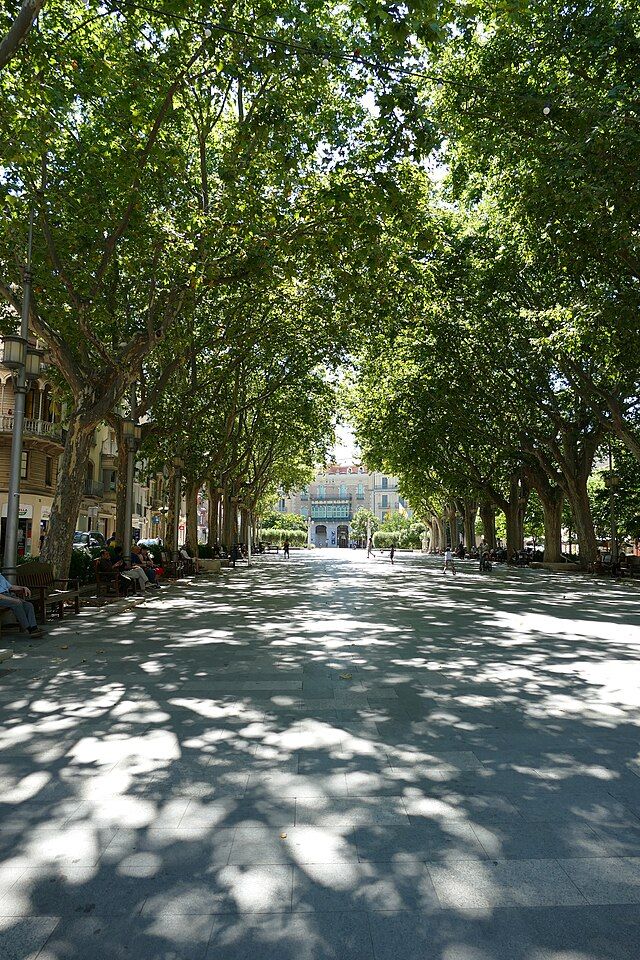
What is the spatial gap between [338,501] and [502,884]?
11839 cm

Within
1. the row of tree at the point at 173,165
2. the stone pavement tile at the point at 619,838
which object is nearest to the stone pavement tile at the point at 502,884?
the stone pavement tile at the point at 619,838

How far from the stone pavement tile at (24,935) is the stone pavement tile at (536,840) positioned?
2029 mm

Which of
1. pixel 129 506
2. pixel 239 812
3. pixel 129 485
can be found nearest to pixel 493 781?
pixel 239 812

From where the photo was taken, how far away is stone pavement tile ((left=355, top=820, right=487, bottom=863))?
11.0 ft

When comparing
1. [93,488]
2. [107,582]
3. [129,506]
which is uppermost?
[93,488]

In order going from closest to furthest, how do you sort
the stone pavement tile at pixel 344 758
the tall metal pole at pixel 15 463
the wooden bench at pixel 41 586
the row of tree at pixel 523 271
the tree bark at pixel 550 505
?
the stone pavement tile at pixel 344 758
the tall metal pole at pixel 15 463
the wooden bench at pixel 41 586
the row of tree at pixel 523 271
the tree bark at pixel 550 505

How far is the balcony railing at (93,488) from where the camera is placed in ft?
135

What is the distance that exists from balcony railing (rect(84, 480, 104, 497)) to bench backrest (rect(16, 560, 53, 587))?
96.3 ft

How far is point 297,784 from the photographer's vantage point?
4.27m

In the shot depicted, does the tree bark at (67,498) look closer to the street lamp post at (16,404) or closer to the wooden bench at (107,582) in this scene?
the wooden bench at (107,582)

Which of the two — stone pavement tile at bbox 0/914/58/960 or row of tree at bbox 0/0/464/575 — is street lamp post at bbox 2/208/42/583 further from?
stone pavement tile at bbox 0/914/58/960

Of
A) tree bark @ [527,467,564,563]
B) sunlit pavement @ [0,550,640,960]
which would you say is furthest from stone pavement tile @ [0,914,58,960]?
tree bark @ [527,467,564,563]

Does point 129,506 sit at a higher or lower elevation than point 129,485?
lower

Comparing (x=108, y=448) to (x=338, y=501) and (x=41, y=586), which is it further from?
(x=338, y=501)
